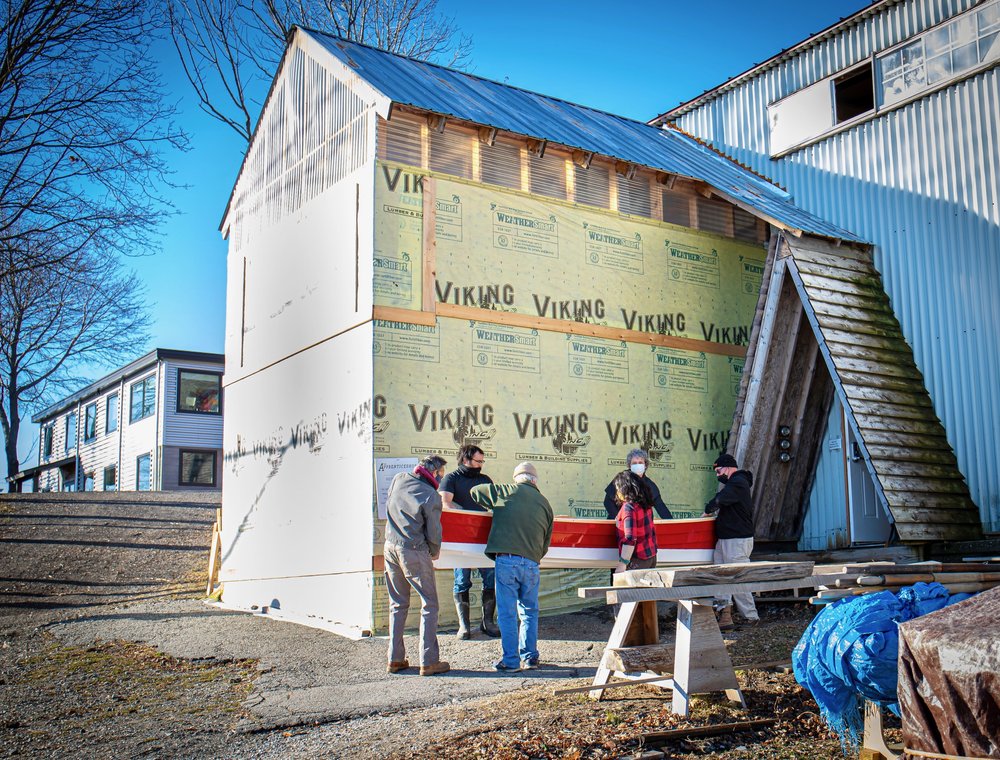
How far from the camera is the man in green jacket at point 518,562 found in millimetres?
8477

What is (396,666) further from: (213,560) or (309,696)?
(213,560)

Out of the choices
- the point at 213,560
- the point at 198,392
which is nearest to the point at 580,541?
the point at 213,560

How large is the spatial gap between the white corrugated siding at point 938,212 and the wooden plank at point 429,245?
662 centimetres

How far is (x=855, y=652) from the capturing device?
5.23 metres

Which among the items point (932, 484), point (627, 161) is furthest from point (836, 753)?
point (627, 161)

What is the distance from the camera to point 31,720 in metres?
7.28

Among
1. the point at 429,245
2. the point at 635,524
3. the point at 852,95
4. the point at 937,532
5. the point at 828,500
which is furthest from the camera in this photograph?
the point at 852,95

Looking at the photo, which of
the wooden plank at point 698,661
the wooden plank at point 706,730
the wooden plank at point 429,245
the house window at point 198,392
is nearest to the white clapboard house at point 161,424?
the house window at point 198,392

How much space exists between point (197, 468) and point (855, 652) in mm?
27999

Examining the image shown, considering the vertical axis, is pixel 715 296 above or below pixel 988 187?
below

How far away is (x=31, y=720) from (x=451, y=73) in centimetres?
1060

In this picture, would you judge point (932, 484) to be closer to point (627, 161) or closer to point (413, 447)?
point (627, 161)

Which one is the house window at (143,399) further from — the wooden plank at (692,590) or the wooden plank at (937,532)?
the wooden plank at (692,590)

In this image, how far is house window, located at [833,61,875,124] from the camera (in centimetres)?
1468
